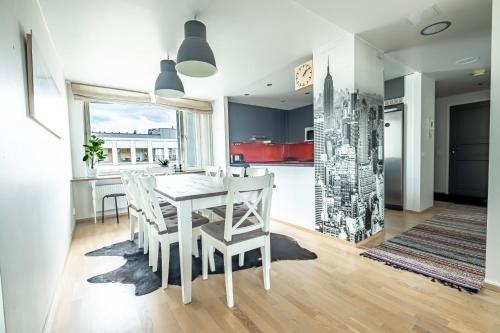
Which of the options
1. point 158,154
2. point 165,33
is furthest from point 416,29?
point 158,154

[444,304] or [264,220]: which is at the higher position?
[264,220]

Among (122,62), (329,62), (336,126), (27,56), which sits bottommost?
(336,126)

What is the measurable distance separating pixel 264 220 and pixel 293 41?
208cm

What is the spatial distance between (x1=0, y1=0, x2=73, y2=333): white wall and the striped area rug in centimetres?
268

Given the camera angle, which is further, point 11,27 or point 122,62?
point 122,62

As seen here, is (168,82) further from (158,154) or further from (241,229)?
(158,154)

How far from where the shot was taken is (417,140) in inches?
152

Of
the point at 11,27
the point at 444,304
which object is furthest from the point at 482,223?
the point at 11,27

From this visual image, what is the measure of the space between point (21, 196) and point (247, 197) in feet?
4.42

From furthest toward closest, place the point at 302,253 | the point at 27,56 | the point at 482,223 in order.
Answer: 1. the point at 482,223
2. the point at 302,253
3. the point at 27,56

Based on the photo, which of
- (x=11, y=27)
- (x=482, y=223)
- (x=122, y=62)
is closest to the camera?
(x=11, y=27)

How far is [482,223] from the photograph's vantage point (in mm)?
3250

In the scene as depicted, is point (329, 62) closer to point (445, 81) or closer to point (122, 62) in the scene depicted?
point (122, 62)

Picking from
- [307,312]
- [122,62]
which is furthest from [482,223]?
[122,62]
